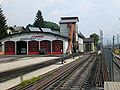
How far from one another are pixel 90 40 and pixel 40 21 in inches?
1146

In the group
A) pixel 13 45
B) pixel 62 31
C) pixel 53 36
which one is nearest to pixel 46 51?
pixel 53 36

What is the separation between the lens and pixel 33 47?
302ft

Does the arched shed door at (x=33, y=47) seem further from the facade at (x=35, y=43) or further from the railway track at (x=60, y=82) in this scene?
the railway track at (x=60, y=82)

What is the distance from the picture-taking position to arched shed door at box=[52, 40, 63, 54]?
91.0 metres

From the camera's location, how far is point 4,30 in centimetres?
9362

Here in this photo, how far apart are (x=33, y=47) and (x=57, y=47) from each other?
775 centimetres

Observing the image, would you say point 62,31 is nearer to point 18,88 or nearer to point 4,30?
point 4,30

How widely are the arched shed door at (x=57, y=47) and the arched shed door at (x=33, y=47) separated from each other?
17.1ft

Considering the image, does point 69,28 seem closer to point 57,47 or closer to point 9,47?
point 57,47

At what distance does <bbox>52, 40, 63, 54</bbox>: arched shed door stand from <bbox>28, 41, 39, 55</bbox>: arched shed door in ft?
17.1

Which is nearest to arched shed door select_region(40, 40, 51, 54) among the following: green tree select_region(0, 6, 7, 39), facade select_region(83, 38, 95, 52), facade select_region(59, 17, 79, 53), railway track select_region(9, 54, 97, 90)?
green tree select_region(0, 6, 7, 39)

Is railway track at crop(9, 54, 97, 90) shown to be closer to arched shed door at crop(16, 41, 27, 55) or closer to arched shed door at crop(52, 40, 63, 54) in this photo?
arched shed door at crop(52, 40, 63, 54)

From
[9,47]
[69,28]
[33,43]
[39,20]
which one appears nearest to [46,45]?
[33,43]

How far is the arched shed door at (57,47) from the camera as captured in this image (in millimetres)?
91000
